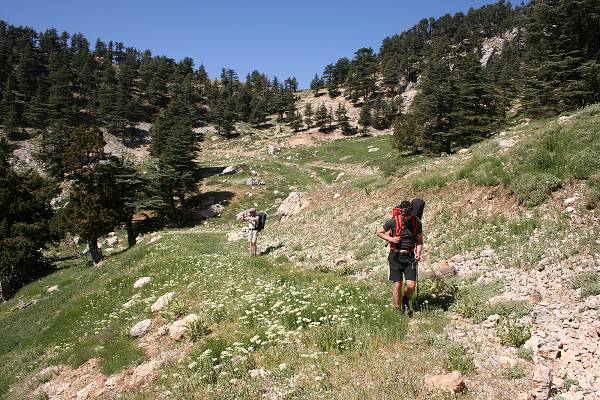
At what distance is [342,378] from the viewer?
24.8ft

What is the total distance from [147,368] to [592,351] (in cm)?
1034

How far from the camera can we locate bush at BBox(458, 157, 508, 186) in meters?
17.4

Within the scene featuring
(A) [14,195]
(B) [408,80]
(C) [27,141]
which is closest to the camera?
(A) [14,195]

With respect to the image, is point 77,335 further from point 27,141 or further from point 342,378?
point 27,141

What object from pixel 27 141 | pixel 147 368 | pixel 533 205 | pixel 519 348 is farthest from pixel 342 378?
pixel 27 141

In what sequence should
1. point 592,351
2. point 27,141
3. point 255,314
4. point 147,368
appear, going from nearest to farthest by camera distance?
point 592,351, point 147,368, point 255,314, point 27,141

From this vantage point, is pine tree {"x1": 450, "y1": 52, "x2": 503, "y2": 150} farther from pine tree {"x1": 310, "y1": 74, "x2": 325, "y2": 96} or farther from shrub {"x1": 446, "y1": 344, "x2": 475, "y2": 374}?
pine tree {"x1": 310, "y1": 74, "x2": 325, "y2": 96}

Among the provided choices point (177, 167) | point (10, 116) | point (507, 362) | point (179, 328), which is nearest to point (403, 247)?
point (507, 362)

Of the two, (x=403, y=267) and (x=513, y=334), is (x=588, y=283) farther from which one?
(x=403, y=267)

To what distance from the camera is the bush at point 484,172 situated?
17.4 m

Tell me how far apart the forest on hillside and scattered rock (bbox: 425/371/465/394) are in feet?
108

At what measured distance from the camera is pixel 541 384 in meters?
6.30

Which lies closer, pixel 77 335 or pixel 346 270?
pixel 346 270

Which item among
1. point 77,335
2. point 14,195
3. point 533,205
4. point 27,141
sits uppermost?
point 27,141
